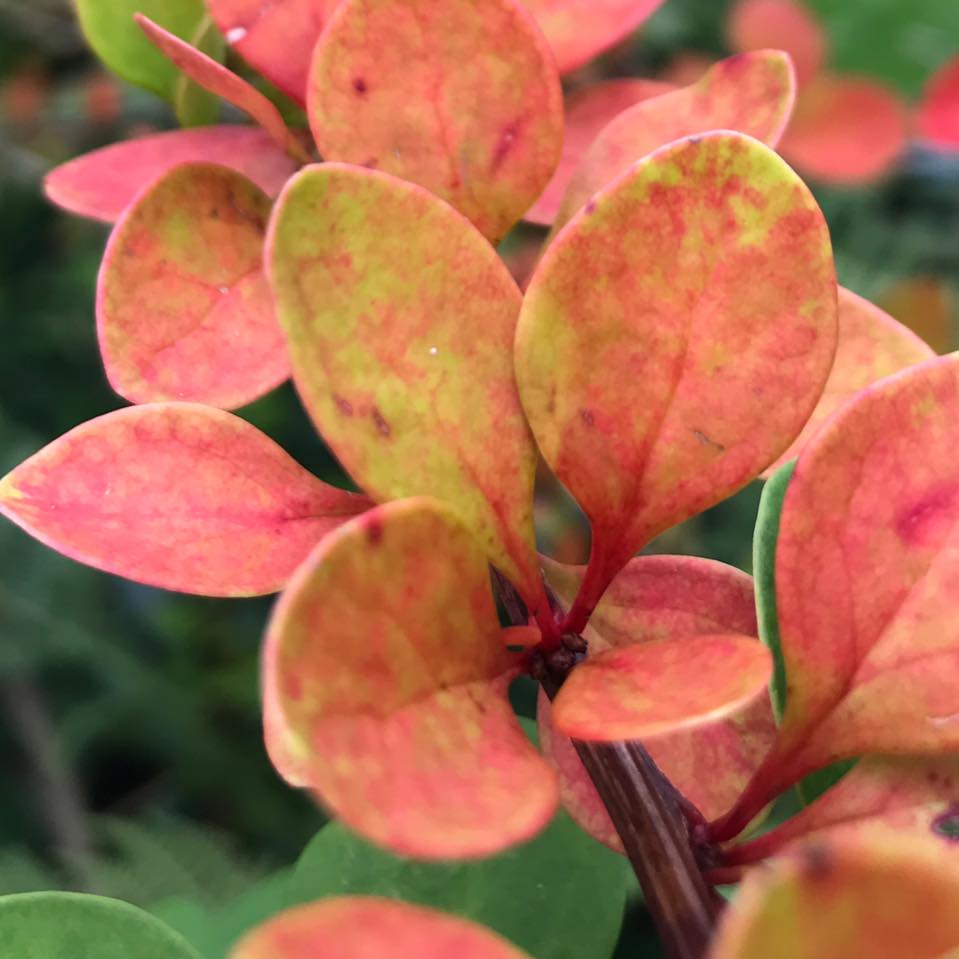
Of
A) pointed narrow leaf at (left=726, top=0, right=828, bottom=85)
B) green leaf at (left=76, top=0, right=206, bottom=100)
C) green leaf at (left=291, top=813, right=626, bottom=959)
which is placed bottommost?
green leaf at (left=291, top=813, right=626, bottom=959)

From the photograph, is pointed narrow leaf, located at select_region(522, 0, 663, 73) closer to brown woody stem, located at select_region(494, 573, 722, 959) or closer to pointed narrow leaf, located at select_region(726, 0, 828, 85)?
brown woody stem, located at select_region(494, 573, 722, 959)

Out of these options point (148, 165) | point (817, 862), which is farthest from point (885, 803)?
point (148, 165)

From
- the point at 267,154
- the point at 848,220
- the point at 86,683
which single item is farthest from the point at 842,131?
the point at 86,683

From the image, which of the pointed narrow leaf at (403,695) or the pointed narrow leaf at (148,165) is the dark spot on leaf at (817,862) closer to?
the pointed narrow leaf at (403,695)

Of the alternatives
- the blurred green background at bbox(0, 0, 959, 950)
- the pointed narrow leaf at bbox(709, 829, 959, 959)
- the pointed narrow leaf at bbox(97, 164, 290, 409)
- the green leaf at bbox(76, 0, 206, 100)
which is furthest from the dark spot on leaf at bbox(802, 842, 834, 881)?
the blurred green background at bbox(0, 0, 959, 950)

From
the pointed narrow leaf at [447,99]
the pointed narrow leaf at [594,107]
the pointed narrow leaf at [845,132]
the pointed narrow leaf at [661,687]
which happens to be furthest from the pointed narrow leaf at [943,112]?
the pointed narrow leaf at [661,687]

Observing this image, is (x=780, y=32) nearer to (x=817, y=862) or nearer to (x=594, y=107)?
(x=594, y=107)
